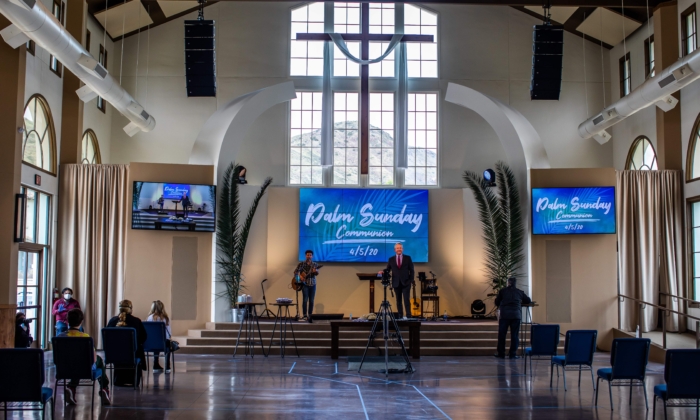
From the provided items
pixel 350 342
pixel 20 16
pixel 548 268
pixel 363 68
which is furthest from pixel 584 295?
pixel 20 16

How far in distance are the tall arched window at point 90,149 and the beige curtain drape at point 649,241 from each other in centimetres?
1137

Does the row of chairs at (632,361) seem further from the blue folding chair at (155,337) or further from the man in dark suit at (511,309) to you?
the blue folding chair at (155,337)

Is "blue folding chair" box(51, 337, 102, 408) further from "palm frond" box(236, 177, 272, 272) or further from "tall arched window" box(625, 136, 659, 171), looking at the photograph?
"tall arched window" box(625, 136, 659, 171)

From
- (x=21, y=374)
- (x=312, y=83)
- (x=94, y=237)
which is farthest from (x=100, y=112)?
(x=21, y=374)

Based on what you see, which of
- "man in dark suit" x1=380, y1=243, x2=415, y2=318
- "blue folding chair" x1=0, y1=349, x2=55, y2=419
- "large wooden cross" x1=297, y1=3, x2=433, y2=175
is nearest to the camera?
"blue folding chair" x1=0, y1=349, x2=55, y2=419

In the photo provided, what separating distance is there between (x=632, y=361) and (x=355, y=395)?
3.02 m

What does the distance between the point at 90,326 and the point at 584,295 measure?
9726 millimetres

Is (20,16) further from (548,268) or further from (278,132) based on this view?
(548,268)

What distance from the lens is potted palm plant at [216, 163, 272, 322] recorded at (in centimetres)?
1377

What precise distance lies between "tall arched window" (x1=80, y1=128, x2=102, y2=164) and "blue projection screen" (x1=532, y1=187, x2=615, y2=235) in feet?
31.7

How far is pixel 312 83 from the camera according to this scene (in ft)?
55.2

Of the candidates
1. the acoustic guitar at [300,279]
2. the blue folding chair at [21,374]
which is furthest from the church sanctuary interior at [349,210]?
the acoustic guitar at [300,279]

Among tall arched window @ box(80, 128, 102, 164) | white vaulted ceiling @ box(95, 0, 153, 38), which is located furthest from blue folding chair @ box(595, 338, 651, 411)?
white vaulted ceiling @ box(95, 0, 153, 38)

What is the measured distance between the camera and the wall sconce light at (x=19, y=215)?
1106 centimetres
